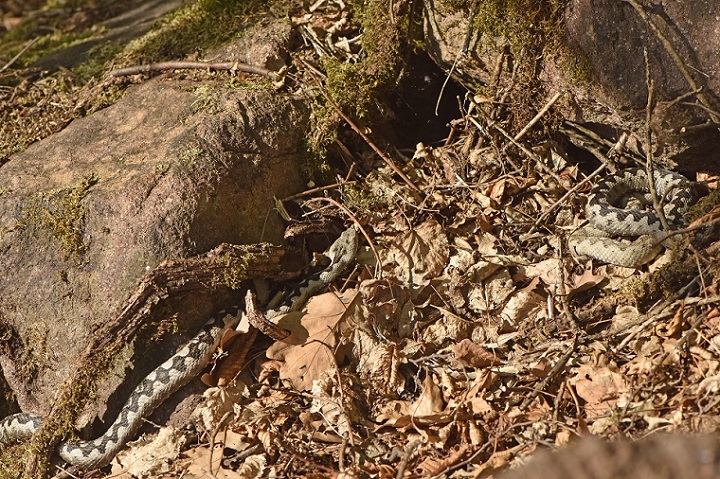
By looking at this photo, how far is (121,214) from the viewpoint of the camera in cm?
506

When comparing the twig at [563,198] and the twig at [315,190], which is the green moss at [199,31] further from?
the twig at [563,198]

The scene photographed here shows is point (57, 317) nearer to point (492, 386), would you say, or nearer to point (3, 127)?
point (3, 127)

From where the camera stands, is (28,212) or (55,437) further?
(28,212)

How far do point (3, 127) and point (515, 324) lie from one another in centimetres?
462

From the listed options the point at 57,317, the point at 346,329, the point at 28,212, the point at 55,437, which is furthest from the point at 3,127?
the point at 346,329

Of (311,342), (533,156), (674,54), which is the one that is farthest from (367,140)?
(674,54)

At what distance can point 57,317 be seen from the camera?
5.11 metres

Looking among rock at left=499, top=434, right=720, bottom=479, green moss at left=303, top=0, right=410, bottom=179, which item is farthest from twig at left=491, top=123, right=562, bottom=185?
rock at left=499, top=434, right=720, bottom=479

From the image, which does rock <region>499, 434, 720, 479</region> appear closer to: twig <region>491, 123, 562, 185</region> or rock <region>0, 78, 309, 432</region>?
twig <region>491, 123, 562, 185</region>

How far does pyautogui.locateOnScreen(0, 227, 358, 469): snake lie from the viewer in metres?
4.83

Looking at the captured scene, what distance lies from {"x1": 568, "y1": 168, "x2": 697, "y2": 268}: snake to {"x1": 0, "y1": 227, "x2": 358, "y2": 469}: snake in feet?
7.17

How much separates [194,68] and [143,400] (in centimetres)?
280

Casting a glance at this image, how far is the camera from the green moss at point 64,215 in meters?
5.11

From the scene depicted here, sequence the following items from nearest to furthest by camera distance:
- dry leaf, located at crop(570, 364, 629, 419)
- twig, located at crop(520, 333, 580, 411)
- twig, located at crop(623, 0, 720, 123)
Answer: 1. dry leaf, located at crop(570, 364, 629, 419)
2. twig, located at crop(520, 333, 580, 411)
3. twig, located at crop(623, 0, 720, 123)
